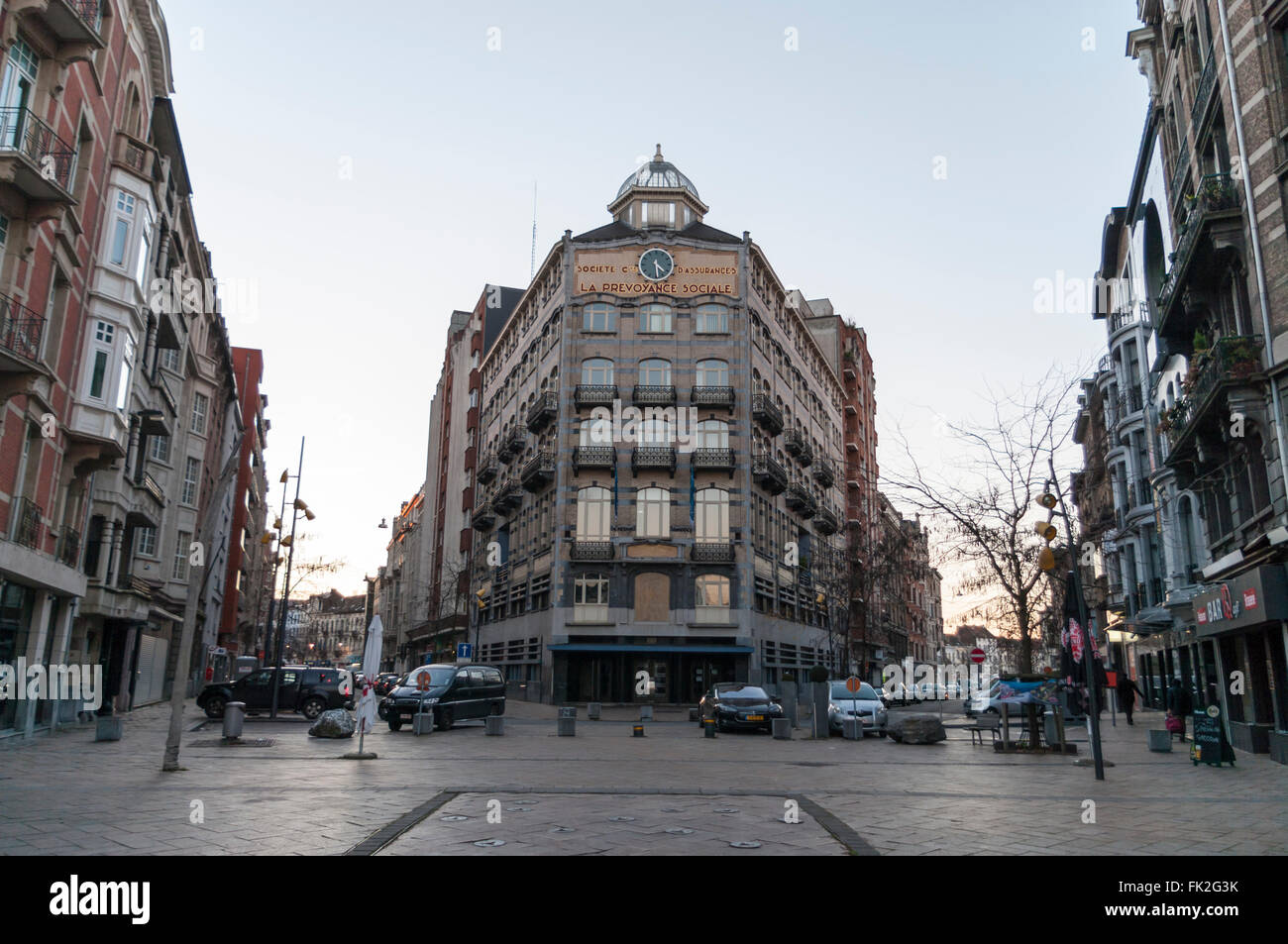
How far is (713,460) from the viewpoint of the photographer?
146 ft

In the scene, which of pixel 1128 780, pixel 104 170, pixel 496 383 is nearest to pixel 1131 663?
pixel 1128 780

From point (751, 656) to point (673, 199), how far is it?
26.1 meters

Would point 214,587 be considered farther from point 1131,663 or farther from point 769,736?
point 1131,663

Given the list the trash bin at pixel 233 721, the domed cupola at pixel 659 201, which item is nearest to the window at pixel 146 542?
the trash bin at pixel 233 721

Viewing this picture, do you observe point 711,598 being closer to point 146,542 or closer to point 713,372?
point 713,372

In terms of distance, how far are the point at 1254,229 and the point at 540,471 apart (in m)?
33.3

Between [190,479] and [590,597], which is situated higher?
[190,479]

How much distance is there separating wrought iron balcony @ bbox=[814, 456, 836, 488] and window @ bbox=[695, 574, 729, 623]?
1854 centimetres

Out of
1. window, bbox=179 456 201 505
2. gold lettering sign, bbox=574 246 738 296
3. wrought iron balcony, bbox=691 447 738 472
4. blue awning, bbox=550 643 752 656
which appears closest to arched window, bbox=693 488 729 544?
wrought iron balcony, bbox=691 447 738 472

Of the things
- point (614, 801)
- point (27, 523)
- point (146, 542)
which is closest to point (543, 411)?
point (146, 542)

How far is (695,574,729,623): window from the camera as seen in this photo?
143 ft

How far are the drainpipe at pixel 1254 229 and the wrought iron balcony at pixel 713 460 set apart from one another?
27.4 meters
